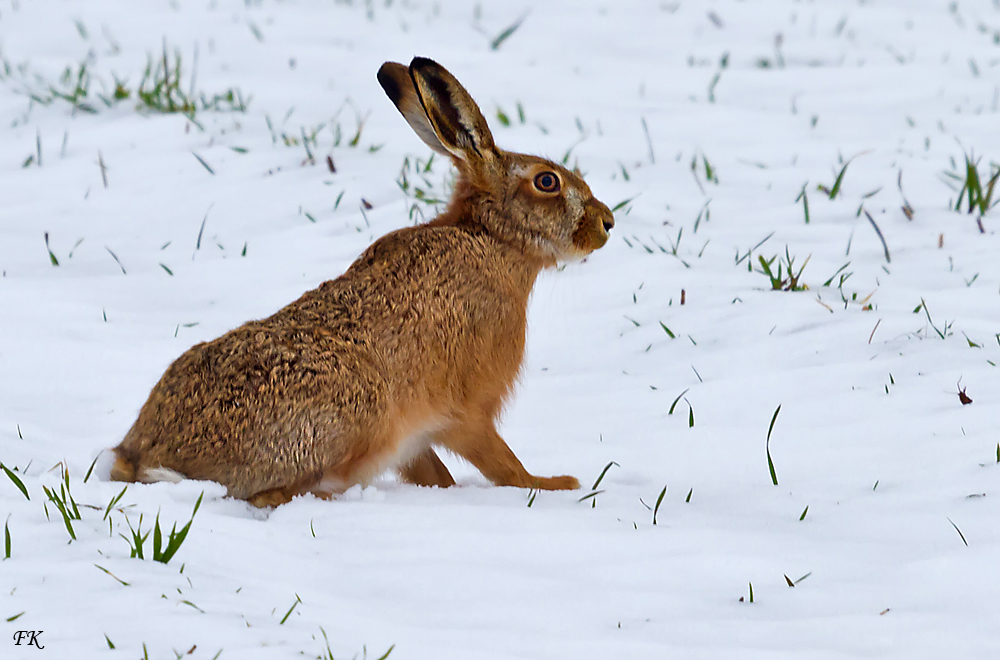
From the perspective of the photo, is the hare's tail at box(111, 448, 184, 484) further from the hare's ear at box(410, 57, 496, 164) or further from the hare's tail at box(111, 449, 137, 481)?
the hare's ear at box(410, 57, 496, 164)

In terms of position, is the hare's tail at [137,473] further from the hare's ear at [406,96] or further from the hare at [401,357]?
the hare's ear at [406,96]

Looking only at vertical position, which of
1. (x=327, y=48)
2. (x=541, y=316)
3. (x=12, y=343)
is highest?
(x=327, y=48)

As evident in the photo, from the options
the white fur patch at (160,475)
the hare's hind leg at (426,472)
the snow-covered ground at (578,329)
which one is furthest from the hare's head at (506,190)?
the white fur patch at (160,475)

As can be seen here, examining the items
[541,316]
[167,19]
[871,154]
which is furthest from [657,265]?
[167,19]

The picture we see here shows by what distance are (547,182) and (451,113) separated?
48 cm

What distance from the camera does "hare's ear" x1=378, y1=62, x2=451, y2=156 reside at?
4324mm

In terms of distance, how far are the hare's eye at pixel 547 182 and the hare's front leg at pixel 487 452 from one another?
3.43 feet

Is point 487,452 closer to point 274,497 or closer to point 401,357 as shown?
point 401,357

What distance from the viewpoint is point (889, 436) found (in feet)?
12.8

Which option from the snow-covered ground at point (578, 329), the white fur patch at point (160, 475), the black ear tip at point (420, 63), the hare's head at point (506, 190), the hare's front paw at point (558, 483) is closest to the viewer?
the snow-covered ground at point (578, 329)

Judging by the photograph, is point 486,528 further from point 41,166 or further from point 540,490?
point 41,166

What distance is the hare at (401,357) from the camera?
3.29 meters

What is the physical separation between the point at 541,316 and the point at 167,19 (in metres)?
6.85

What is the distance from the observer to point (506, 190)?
171 inches
